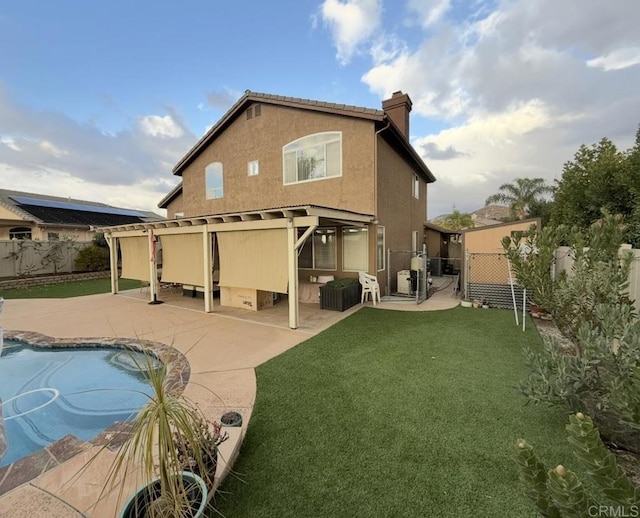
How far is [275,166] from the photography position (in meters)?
12.3

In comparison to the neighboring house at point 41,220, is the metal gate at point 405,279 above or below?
below

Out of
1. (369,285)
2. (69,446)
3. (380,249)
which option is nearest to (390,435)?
(69,446)

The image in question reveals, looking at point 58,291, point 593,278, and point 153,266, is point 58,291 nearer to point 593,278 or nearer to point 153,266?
point 153,266

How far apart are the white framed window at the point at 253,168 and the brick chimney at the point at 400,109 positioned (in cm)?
649

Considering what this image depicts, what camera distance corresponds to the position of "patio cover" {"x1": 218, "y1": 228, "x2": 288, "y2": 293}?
7.91m

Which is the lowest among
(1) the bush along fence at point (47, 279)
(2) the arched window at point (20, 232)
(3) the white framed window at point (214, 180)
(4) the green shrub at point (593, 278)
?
(1) the bush along fence at point (47, 279)

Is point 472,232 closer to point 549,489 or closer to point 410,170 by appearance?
point 410,170

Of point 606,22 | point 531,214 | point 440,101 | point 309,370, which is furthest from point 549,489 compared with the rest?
point 531,214

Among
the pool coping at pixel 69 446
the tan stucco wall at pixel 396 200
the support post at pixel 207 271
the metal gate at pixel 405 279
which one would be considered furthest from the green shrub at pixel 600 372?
the support post at pixel 207 271

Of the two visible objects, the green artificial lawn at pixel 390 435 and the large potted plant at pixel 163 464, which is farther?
the green artificial lawn at pixel 390 435

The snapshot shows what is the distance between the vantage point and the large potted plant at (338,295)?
30.7 ft

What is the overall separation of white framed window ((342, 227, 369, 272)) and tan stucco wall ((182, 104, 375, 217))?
0.82 meters

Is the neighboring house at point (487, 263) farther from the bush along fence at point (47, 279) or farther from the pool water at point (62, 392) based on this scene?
the bush along fence at point (47, 279)

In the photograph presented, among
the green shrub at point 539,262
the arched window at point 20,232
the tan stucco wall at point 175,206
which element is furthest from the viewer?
the arched window at point 20,232
